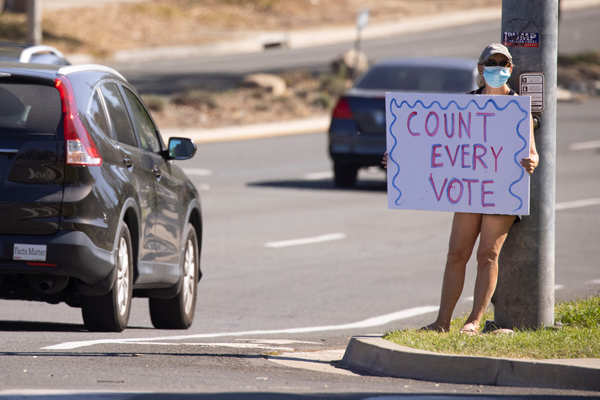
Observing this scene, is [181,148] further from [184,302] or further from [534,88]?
[534,88]

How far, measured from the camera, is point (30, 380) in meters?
6.93

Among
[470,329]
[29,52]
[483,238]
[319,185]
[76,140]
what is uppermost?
[29,52]

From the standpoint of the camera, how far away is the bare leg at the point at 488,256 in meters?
8.32

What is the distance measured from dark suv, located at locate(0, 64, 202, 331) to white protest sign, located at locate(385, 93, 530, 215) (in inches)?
68.1

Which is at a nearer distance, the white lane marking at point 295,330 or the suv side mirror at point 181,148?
the white lane marking at point 295,330

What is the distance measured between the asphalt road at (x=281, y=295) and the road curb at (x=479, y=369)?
14cm

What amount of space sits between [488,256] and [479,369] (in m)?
1.19

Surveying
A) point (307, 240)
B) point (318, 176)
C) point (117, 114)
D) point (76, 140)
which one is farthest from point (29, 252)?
point (318, 176)

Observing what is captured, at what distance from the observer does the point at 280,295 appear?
12.6 metres

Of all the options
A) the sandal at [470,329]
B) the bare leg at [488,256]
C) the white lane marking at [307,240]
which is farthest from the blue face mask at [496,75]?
the white lane marking at [307,240]

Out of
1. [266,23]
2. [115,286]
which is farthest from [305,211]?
[266,23]

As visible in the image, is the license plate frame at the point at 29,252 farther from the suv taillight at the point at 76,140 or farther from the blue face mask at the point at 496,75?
the blue face mask at the point at 496,75

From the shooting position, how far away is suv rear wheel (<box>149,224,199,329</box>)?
10.2m

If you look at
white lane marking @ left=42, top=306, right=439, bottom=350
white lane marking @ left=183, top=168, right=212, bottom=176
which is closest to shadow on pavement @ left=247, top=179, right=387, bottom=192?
white lane marking @ left=183, top=168, right=212, bottom=176
